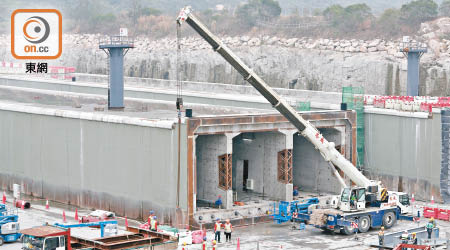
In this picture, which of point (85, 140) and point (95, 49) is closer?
point (85, 140)

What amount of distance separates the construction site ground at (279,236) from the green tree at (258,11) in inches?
3812

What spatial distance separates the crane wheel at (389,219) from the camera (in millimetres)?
44931

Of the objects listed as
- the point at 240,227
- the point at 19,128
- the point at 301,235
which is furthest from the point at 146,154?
the point at 19,128

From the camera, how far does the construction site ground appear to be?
41031 millimetres

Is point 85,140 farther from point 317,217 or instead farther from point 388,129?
point 388,129

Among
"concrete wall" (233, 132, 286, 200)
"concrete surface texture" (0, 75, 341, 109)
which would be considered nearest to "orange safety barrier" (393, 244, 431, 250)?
"concrete wall" (233, 132, 286, 200)

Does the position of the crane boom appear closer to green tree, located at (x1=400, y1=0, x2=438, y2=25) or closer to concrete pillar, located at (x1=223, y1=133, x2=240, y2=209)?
concrete pillar, located at (x1=223, y1=133, x2=240, y2=209)

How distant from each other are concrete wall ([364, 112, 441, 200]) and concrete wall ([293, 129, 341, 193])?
515 centimetres

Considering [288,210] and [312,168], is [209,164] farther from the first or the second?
[312,168]

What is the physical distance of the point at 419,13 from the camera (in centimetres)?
11412

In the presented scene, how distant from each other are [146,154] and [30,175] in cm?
1184

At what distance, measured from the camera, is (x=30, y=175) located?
5569cm

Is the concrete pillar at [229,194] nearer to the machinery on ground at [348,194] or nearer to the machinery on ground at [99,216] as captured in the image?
the machinery on ground at [348,194]

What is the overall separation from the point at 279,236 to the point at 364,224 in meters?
4.41
